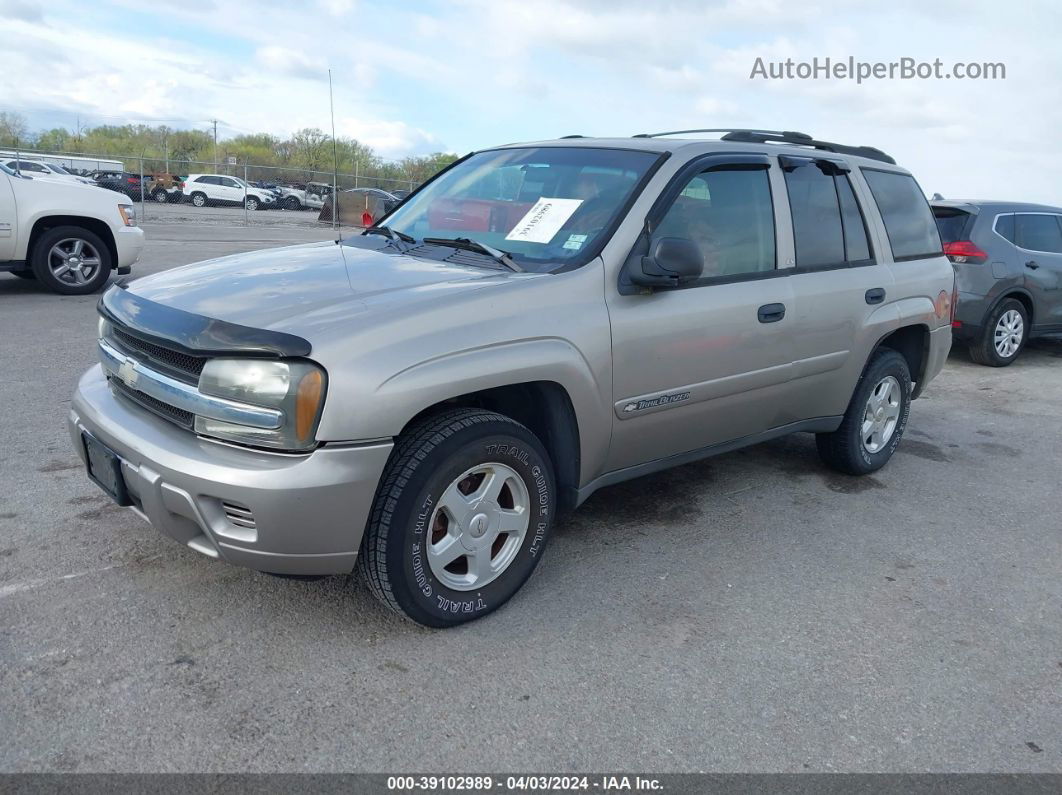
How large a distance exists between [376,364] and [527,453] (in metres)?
0.69

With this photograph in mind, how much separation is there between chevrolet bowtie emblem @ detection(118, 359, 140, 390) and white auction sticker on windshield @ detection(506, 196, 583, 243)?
5.09ft

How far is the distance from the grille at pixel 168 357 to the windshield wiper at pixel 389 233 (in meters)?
1.31

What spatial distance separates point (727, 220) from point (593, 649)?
2.02 m

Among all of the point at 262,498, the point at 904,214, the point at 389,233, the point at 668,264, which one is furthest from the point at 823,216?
the point at 262,498

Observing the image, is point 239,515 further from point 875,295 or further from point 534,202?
point 875,295

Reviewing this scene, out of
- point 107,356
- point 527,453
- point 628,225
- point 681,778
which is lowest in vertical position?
point 681,778

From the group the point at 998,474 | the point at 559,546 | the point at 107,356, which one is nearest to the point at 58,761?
the point at 107,356

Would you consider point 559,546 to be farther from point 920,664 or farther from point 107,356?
point 107,356

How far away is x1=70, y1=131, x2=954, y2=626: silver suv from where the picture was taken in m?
2.76

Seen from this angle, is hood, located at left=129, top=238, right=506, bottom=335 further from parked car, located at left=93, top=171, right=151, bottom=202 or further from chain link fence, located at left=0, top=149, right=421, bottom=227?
parked car, located at left=93, top=171, right=151, bottom=202

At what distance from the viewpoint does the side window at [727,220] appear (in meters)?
3.82

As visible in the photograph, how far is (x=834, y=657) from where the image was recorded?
10.3ft

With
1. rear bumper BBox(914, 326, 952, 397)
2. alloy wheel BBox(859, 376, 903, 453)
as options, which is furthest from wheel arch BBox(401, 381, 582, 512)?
rear bumper BBox(914, 326, 952, 397)

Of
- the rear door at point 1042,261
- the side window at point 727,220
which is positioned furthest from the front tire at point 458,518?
the rear door at point 1042,261
